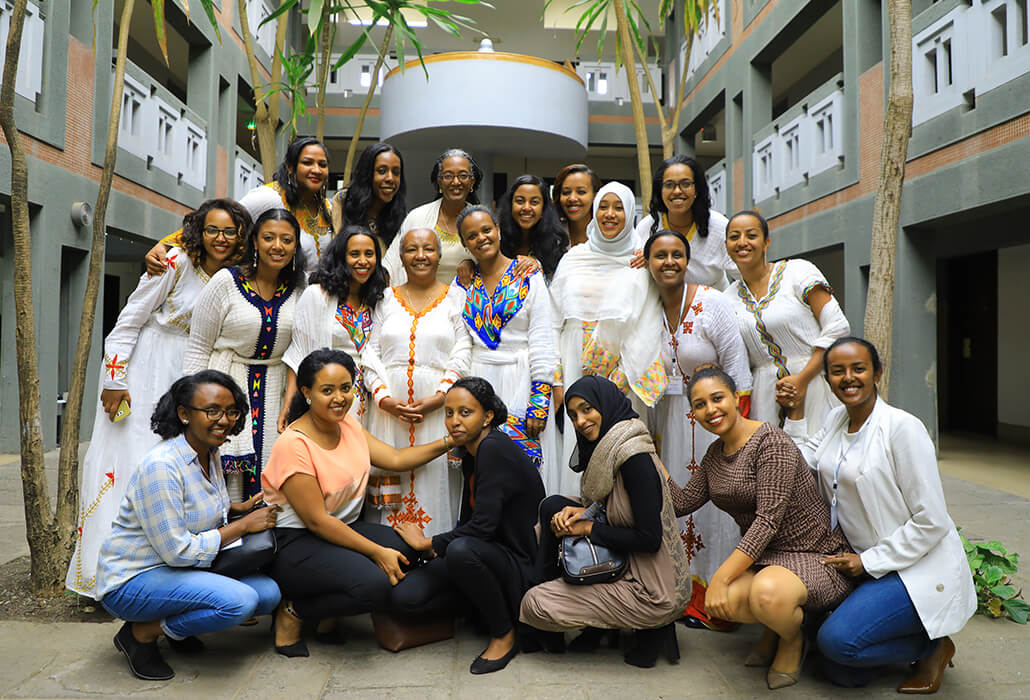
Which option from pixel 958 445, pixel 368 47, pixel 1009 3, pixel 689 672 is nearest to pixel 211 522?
pixel 689 672

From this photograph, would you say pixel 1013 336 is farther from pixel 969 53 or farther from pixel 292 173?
pixel 292 173

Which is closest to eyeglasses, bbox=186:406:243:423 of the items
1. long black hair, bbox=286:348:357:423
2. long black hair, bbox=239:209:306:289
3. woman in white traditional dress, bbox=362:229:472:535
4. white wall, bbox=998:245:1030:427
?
long black hair, bbox=286:348:357:423

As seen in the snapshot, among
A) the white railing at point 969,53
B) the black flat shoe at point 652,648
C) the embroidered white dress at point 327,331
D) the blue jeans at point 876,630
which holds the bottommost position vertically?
the black flat shoe at point 652,648

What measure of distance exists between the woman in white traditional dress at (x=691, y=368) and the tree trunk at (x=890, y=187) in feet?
2.36

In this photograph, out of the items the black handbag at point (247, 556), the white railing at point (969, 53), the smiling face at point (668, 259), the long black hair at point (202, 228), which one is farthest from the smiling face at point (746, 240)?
the white railing at point (969, 53)

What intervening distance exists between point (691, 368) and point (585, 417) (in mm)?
848

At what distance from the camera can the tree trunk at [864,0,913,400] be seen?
145 inches

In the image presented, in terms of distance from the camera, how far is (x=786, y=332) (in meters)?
3.49

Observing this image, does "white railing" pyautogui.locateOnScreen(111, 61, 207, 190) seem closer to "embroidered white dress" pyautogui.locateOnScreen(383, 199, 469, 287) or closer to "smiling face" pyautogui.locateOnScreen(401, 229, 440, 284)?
"embroidered white dress" pyautogui.locateOnScreen(383, 199, 469, 287)

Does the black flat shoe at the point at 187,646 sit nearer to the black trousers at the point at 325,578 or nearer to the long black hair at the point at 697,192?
the black trousers at the point at 325,578

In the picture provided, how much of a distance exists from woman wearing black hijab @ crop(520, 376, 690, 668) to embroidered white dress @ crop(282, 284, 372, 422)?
3.51ft

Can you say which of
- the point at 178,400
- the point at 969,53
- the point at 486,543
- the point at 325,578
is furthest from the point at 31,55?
the point at 969,53

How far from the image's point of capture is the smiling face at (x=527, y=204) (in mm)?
3998

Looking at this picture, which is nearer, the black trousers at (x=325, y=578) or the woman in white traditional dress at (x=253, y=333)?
the black trousers at (x=325, y=578)
